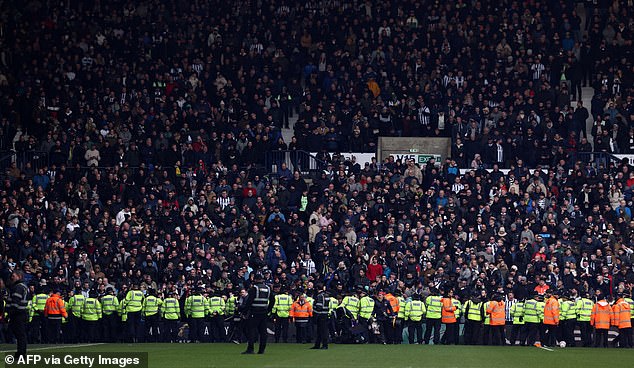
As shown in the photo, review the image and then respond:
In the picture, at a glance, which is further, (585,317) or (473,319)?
(473,319)

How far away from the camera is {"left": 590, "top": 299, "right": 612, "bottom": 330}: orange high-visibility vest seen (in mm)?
37562

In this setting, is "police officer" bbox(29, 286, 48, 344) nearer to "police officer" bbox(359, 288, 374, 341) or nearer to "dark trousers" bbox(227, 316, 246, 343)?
"dark trousers" bbox(227, 316, 246, 343)

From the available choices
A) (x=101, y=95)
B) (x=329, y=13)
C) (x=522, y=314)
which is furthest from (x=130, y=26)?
(x=522, y=314)

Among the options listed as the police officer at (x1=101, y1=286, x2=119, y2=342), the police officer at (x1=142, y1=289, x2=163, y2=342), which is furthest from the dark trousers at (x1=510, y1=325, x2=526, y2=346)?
the police officer at (x1=101, y1=286, x2=119, y2=342)

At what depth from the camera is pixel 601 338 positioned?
38344 mm

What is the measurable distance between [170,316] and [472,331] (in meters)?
8.63

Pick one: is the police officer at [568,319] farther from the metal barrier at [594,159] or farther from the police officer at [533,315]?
the metal barrier at [594,159]

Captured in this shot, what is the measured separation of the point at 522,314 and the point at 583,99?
14.2m

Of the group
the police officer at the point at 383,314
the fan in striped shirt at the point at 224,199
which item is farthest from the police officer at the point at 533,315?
the fan in striped shirt at the point at 224,199

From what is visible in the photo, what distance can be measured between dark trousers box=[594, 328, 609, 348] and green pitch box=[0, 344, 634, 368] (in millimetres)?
1478

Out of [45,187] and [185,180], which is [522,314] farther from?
[45,187]

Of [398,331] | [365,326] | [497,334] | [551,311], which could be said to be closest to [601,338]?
[551,311]

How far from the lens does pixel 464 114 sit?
47281 millimetres

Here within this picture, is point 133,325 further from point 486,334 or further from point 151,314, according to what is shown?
point 486,334
